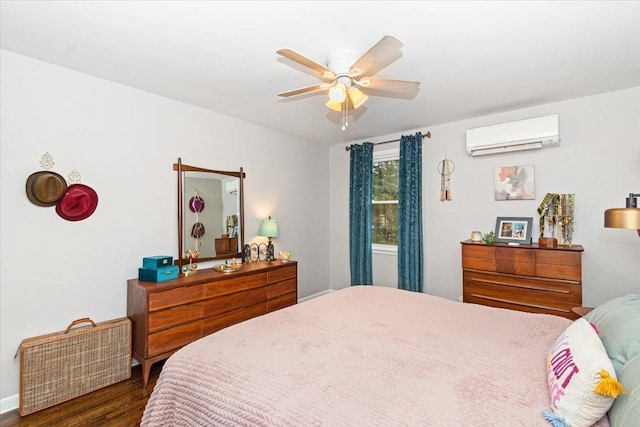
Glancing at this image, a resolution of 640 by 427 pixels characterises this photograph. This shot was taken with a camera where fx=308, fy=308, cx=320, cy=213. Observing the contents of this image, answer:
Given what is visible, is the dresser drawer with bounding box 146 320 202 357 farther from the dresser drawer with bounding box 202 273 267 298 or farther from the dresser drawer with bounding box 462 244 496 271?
the dresser drawer with bounding box 462 244 496 271

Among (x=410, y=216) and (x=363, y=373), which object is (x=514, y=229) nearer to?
(x=410, y=216)

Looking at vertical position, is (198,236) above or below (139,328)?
above

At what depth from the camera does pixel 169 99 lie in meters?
3.07

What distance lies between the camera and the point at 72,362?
2.27 metres

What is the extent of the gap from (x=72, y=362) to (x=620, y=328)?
3.29 metres

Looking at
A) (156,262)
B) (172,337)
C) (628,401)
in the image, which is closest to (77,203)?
(156,262)

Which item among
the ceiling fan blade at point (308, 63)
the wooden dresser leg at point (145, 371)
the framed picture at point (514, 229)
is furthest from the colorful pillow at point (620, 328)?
the wooden dresser leg at point (145, 371)

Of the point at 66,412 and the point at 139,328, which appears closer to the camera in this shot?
the point at 66,412

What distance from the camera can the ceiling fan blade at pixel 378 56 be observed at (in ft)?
5.21

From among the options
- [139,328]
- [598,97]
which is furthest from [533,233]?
[139,328]

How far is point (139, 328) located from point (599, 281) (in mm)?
4271

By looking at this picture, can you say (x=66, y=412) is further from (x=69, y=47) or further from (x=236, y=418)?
(x=69, y=47)

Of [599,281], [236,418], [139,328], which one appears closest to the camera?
[236,418]

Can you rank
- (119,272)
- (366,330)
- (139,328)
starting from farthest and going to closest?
1. (119,272)
2. (139,328)
3. (366,330)
